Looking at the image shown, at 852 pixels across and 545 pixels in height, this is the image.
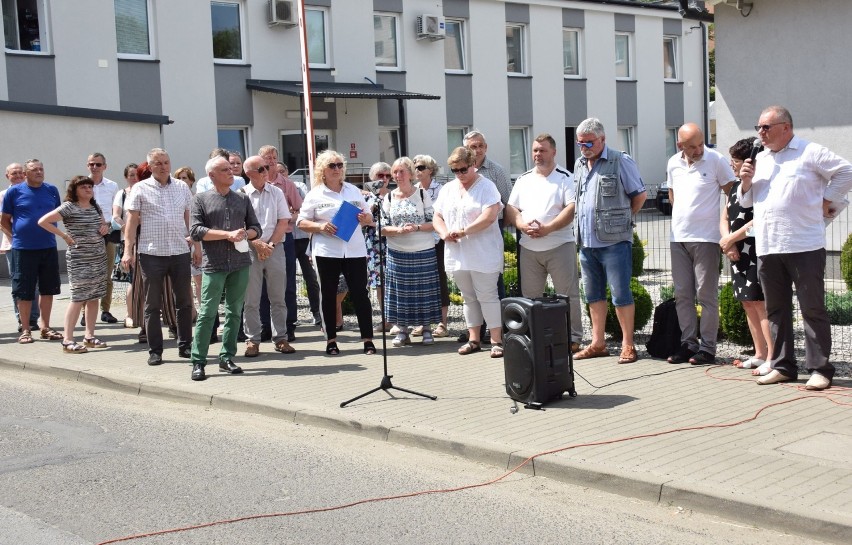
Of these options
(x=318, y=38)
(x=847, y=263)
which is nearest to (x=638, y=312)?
(x=847, y=263)

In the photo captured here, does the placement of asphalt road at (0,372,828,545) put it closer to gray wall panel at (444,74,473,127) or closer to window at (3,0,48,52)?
window at (3,0,48,52)

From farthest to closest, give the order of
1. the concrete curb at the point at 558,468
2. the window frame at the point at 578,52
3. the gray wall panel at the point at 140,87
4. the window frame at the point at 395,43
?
the window frame at the point at 578,52, the window frame at the point at 395,43, the gray wall panel at the point at 140,87, the concrete curb at the point at 558,468

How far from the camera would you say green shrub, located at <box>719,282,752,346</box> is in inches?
375

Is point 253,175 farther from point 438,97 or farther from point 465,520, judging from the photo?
point 438,97

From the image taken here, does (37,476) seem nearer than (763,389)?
Yes

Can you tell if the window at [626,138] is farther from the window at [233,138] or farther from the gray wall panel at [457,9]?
the window at [233,138]

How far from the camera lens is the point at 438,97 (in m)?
28.5

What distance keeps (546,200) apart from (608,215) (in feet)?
2.39

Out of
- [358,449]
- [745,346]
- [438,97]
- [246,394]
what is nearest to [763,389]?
[745,346]

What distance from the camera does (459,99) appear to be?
31.5 m

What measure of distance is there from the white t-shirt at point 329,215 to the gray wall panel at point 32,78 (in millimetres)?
15157

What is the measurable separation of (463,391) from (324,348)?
293 centimetres

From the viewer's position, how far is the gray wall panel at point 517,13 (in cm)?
3234

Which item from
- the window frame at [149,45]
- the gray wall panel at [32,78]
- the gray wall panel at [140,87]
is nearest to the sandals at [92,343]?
the gray wall panel at [32,78]
